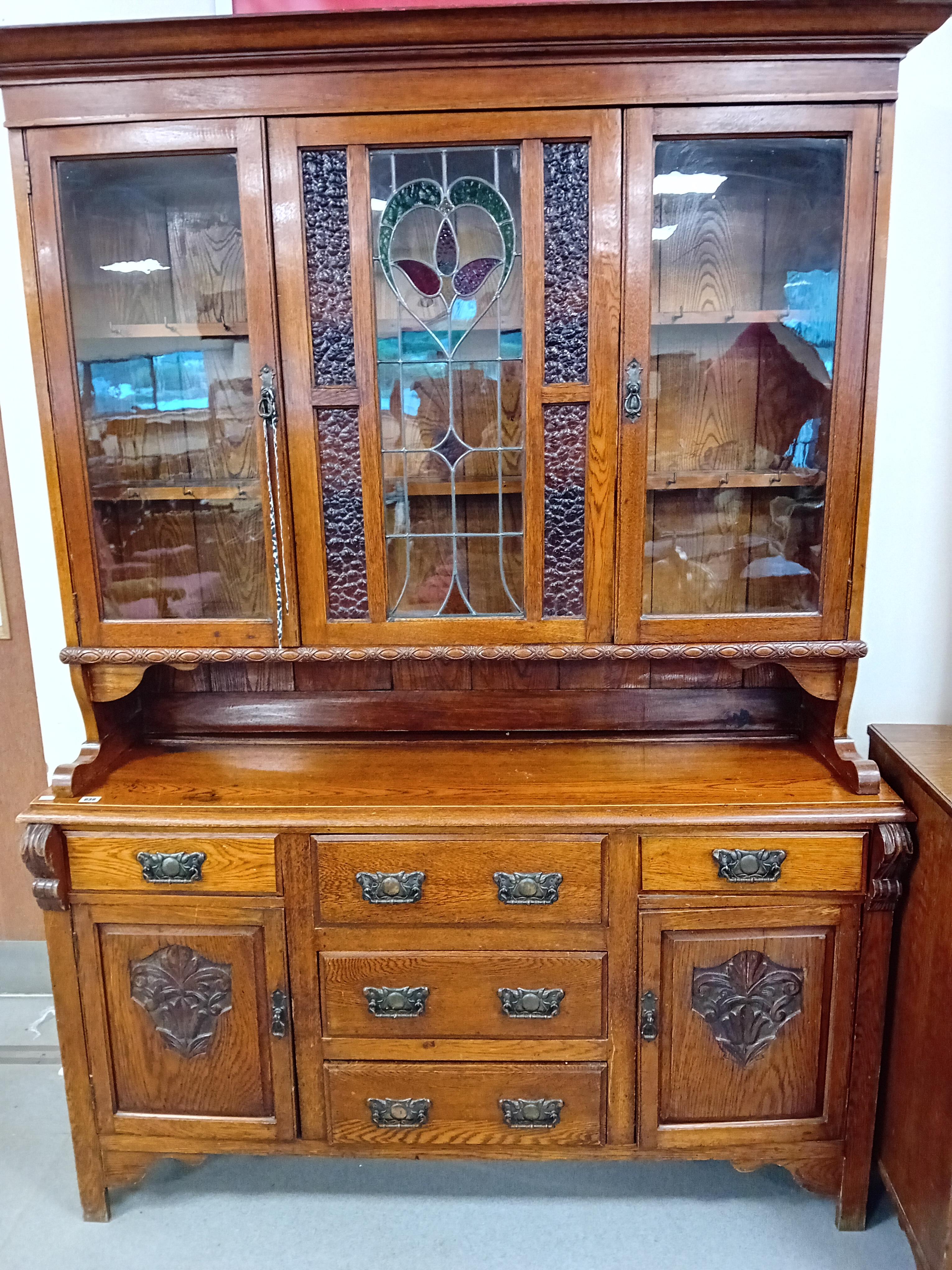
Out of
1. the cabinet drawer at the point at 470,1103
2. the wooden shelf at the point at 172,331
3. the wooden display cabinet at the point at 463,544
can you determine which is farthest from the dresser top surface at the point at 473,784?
the wooden shelf at the point at 172,331

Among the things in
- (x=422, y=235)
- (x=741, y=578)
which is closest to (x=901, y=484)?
(x=741, y=578)

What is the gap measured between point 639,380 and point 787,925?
0.97m

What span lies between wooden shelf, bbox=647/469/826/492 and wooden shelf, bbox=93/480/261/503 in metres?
0.73

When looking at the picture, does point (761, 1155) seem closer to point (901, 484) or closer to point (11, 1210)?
point (901, 484)

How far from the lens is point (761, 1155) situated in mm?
1503

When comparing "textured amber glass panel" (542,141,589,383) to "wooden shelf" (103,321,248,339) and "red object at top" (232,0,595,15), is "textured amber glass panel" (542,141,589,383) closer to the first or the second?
"red object at top" (232,0,595,15)

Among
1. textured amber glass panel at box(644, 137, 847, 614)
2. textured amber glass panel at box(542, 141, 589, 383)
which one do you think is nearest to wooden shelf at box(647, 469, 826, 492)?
textured amber glass panel at box(644, 137, 847, 614)

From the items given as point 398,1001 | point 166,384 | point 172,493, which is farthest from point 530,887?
point 166,384

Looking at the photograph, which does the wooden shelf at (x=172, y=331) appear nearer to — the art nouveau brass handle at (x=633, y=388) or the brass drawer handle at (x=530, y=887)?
the art nouveau brass handle at (x=633, y=388)

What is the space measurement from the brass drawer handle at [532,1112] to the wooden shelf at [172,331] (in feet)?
4.78

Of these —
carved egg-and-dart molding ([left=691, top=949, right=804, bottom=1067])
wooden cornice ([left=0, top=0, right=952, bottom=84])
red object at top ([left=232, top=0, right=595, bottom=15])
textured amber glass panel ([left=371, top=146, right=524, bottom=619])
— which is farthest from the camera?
red object at top ([left=232, top=0, right=595, bottom=15])

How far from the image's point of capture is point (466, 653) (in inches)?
57.8

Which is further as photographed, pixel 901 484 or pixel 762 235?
pixel 901 484

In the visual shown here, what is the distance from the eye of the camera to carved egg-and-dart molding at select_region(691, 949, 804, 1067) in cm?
144
